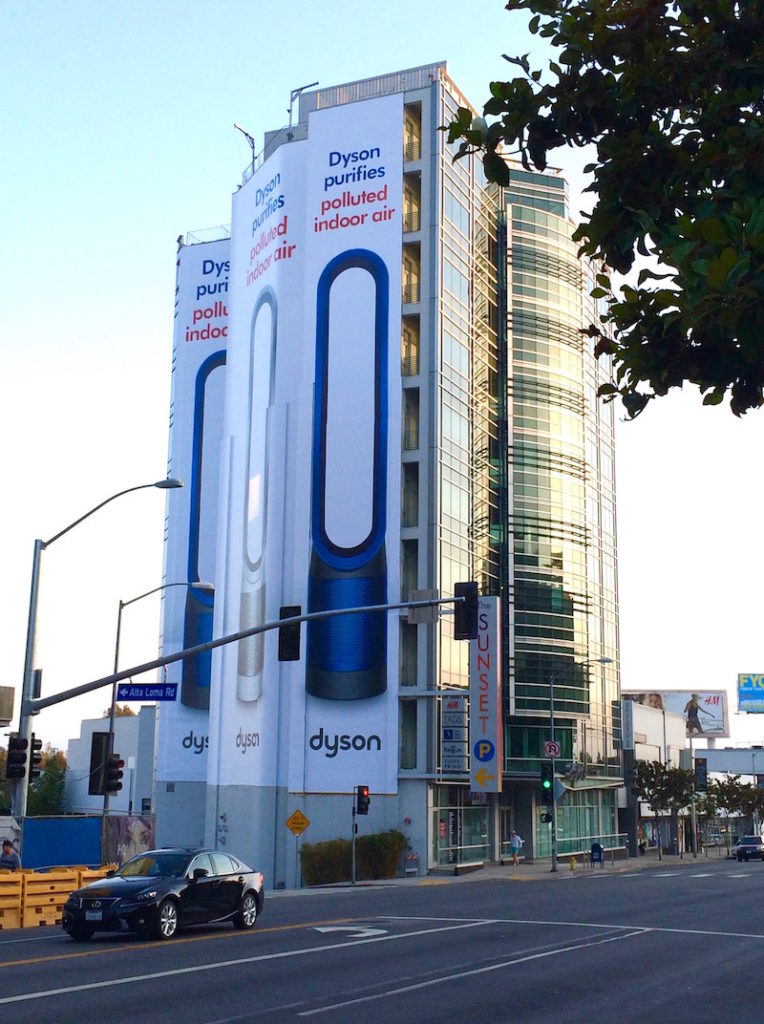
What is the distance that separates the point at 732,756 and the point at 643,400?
136578 millimetres

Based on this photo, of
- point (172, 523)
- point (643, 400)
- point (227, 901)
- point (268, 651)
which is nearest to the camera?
point (643, 400)

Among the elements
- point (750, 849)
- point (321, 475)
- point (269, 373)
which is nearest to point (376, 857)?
point (321, 475)

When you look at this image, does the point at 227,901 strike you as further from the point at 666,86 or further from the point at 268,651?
the point at 268,651

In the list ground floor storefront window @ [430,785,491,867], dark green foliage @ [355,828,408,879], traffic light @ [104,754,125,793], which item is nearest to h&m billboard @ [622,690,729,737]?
ground floor storefront window @ [430,785,491,867]

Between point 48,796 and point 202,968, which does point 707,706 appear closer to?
point 48,796

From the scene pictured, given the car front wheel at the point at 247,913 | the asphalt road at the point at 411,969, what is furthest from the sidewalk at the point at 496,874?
the asphalt road at the point at 411,969

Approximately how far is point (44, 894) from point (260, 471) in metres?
39.7

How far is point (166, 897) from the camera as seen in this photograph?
21891 mm

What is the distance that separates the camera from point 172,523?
3179 inches

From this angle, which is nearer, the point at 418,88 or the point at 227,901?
the point at 227,901

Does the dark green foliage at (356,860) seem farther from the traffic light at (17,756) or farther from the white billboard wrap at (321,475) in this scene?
the traffic light at (17,756)

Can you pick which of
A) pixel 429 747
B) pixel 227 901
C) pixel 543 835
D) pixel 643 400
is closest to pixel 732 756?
pixel 543 835

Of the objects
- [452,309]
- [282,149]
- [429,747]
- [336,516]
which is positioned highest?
[282,149]

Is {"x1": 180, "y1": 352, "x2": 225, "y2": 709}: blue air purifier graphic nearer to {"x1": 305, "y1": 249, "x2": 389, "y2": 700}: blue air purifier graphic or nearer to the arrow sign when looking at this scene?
{"x1": 305, "y1": 249, "x2": 389, "y2": 700}: blue air purifier graphic
